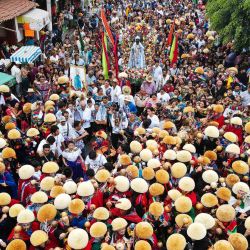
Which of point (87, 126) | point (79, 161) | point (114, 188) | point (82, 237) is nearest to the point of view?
point (82, 237)

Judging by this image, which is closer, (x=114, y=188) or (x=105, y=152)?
(x=114, y=188)

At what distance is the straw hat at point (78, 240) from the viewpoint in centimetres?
473

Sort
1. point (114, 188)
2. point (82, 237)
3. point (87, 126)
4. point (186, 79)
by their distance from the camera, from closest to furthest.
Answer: point (82, 237)
point (114, 188)
point (87, 126)
point (186, 79)

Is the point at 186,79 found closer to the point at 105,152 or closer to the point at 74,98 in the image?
the point at 74,98

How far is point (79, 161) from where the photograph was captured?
752 cm

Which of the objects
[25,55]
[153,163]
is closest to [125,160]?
[153,163]

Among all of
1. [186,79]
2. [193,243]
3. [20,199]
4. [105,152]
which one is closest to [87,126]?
[105,152]

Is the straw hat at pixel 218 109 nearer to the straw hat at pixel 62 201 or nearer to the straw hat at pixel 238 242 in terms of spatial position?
the straw hat at pixel 238 242

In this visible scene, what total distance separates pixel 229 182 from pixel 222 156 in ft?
4.36

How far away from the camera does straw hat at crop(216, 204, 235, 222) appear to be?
17.5ft

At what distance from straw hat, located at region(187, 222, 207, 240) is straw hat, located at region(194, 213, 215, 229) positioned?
23 centimetres

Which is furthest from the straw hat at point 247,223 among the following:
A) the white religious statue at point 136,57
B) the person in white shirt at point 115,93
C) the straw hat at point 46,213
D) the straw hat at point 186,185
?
the white religious statue at point 136,57

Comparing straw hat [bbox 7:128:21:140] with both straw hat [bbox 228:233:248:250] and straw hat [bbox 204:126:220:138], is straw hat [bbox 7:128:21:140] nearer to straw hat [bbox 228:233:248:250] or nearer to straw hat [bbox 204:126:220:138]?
straw hat [bbox 204:126:220:138]

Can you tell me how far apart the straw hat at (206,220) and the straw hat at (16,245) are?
2.38 m
